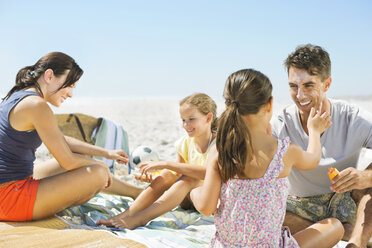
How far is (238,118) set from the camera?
2180 mm

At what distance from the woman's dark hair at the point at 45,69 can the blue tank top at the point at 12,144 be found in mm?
131

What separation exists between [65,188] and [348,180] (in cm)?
208

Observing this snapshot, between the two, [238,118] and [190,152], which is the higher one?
[238,118]

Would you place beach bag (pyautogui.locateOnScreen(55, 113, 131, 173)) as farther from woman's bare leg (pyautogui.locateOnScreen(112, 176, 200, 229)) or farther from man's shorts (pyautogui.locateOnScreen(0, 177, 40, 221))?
man's shorts (pyautogui.locateOnScreen(0, 177, 40, 221))

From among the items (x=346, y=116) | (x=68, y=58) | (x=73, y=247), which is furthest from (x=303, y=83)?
(x=73, y=247)

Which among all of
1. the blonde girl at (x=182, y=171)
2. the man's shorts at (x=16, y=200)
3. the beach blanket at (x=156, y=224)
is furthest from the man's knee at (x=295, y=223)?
the man's shorts at (x=16, y=200)

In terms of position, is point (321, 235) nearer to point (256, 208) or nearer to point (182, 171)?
point (256, 208)

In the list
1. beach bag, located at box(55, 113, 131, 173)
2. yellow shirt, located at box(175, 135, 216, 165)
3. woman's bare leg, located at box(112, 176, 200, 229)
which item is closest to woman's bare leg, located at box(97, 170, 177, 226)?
woman's bare leg, located at box(112, 176, 200, 229)

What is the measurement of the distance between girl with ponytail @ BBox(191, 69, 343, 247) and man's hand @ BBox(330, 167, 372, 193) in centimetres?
56

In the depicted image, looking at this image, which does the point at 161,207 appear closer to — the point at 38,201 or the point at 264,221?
the point at 38,201

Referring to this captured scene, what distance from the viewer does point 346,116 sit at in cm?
321

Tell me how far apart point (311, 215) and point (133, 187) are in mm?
1824

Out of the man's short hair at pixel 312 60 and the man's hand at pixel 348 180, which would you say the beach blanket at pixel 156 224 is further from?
the man's short hair at pixel 312 60

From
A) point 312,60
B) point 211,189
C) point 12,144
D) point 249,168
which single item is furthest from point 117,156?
point 312,60
